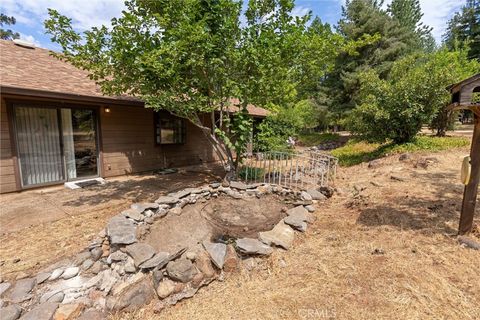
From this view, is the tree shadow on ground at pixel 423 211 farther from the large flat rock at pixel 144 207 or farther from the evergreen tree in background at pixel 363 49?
the evergreen tree in background at pixel 363 49

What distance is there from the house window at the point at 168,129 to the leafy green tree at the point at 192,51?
2.52 metres

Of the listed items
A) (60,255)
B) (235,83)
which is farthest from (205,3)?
(60,255)

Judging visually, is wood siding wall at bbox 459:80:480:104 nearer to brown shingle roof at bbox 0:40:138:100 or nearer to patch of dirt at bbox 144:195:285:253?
patch of dirt at bbox 144:195:285:253

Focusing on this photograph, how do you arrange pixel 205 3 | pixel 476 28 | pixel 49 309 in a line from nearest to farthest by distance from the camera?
pixel 49 309
pixel 205 3
pixel 476 28

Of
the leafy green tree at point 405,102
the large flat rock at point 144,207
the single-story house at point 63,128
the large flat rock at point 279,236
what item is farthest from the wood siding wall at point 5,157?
the leafy green tree at point 405,102

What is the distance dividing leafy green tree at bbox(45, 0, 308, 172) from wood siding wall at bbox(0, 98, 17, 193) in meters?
1.81

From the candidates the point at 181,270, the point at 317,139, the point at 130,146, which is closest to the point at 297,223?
the point at 181,270

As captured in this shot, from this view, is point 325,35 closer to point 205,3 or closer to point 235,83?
point 235,83

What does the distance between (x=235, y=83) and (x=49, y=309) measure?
183 inches

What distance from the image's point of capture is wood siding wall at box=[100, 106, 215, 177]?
6906 millimetres

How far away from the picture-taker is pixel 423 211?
4109mm

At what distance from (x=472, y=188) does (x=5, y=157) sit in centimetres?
832

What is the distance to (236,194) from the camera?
541cm

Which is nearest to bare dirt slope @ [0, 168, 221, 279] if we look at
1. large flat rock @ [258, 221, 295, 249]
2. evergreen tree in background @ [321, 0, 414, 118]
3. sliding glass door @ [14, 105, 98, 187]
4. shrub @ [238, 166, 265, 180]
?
sliding glass door @ [14, 105, 98, 187]
